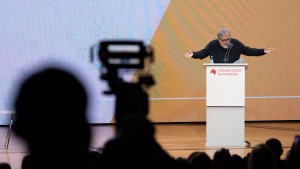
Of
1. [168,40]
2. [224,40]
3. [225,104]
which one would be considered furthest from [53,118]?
[168,40]

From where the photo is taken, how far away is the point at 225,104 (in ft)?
16.0

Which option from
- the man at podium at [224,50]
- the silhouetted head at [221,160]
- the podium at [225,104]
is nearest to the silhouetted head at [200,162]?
the silhouetted head at [221,160]

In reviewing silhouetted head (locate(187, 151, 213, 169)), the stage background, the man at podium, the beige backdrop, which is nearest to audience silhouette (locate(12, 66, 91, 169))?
silhouetted head (locate(187, 151, 213, 169))

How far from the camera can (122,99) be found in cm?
133

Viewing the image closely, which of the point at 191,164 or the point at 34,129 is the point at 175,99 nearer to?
the point at 191,164

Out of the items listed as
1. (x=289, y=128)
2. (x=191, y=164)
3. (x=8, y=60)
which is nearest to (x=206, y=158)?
(x=191, y=164)

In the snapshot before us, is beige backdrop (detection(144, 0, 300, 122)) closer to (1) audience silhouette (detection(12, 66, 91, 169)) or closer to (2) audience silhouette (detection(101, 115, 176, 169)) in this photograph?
(2) audience silhouette (detection(101, 115, 176, 169))

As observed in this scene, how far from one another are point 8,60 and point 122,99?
6.00m

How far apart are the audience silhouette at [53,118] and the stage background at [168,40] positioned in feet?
19.7

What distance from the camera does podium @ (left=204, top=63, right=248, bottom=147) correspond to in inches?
190

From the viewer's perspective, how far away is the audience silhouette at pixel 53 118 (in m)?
0.86

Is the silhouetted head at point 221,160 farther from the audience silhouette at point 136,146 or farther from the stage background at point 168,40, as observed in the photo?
the stage background at point 168,40

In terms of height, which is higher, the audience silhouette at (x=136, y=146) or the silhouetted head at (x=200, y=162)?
the audience silhouette at (x=136, y=146)

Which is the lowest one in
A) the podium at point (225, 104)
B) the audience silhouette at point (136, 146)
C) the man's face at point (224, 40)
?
the podium at point (225, 104)
